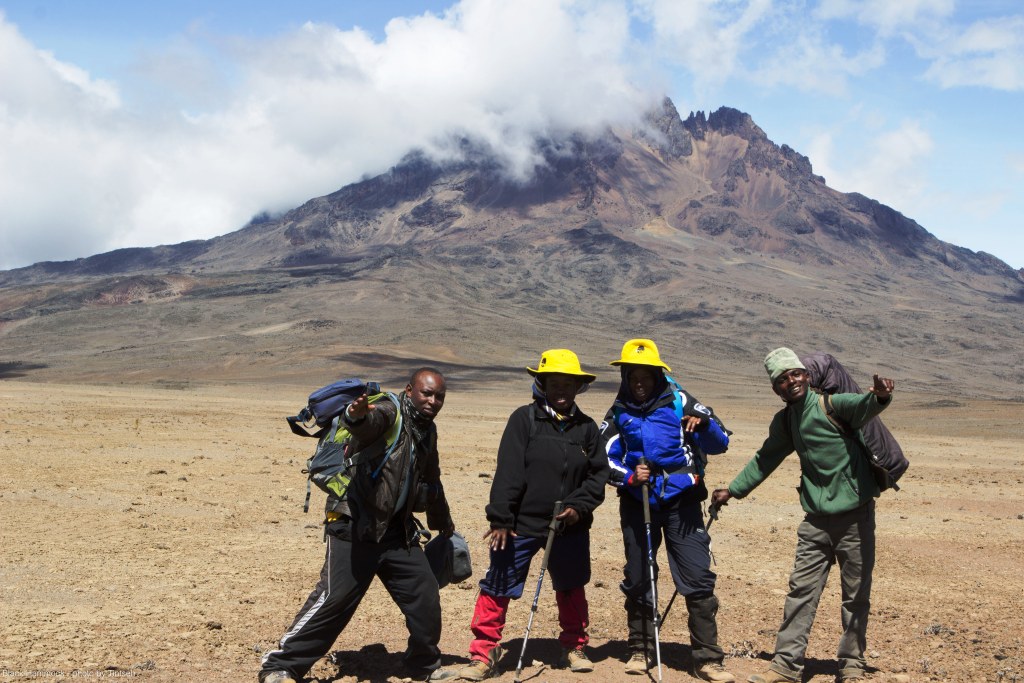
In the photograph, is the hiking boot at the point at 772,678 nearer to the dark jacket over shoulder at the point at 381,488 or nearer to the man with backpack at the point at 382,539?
the man with backpack at the point at 382,539

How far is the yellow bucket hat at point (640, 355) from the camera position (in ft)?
18.0

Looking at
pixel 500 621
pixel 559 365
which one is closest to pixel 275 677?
pixel 500 621

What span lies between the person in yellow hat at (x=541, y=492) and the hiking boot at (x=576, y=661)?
2 centimetres

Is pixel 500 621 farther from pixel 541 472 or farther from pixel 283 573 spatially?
pixel 283 573

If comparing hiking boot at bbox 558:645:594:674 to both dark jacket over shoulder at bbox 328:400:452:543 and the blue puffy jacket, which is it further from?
dark jacket over shoulder at bbox 328:400:452:543

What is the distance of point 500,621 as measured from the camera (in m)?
5.62

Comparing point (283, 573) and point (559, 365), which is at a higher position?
point (559, 365)

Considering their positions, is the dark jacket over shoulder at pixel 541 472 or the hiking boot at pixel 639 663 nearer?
the dark jacket over shoulder at pixel 541 472

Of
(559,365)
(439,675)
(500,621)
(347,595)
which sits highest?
(559,365)

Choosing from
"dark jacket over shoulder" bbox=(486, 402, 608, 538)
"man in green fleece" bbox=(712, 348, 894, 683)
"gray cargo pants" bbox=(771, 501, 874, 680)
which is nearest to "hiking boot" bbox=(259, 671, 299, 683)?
"dark jacket over shoulder" bbox=(486, 402, 608, 538)

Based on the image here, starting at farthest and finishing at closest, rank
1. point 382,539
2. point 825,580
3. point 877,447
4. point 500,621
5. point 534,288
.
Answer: point 534,288, point 500,621, point 825,580, point 877,447, point 382,539

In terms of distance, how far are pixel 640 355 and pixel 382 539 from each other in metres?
1.71

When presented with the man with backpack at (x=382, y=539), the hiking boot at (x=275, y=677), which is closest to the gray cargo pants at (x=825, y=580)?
the man with backpack at (x=382, y=539)

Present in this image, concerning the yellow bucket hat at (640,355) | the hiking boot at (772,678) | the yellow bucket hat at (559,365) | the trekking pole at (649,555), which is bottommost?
the hiking boot at (772,678)
